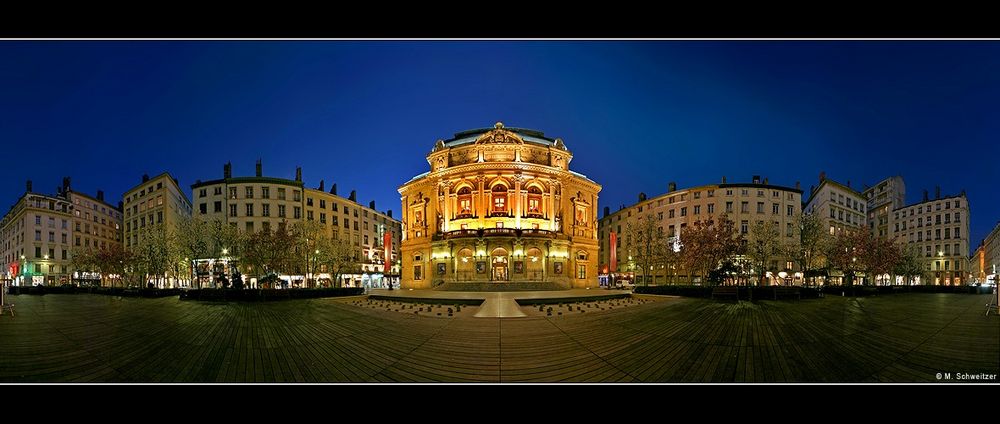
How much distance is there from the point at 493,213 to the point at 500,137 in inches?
319

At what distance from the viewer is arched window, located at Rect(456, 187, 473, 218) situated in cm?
3781

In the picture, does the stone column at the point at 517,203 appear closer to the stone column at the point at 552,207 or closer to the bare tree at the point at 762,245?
the stone column at the point at 552,207

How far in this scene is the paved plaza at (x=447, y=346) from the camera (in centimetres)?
545

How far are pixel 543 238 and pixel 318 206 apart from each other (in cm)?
2954

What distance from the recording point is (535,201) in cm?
3881

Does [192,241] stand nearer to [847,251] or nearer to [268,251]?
[268,251]

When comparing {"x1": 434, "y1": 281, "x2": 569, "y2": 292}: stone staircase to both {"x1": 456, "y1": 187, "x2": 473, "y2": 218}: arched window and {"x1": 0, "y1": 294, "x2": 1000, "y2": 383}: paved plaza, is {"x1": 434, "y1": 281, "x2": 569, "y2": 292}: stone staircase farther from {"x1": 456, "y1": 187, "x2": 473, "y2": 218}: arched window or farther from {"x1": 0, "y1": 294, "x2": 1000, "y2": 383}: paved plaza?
{"x1": 0, "y1": 294, "x2": 1000, "y2": 383}: paved plaza

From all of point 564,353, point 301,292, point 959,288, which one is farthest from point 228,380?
point 959,288

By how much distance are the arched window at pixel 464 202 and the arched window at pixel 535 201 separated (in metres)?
6.47

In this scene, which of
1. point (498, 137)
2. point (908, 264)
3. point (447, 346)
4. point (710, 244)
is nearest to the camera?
point (447, 346)

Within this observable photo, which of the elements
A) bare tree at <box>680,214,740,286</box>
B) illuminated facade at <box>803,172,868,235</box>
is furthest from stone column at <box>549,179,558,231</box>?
illuminated facade at <box>803,172,868,235</box>

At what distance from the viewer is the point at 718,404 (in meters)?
4.62

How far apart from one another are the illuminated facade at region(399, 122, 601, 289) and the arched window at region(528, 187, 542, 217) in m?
0.11

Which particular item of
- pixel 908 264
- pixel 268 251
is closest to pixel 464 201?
pixel 268 251
